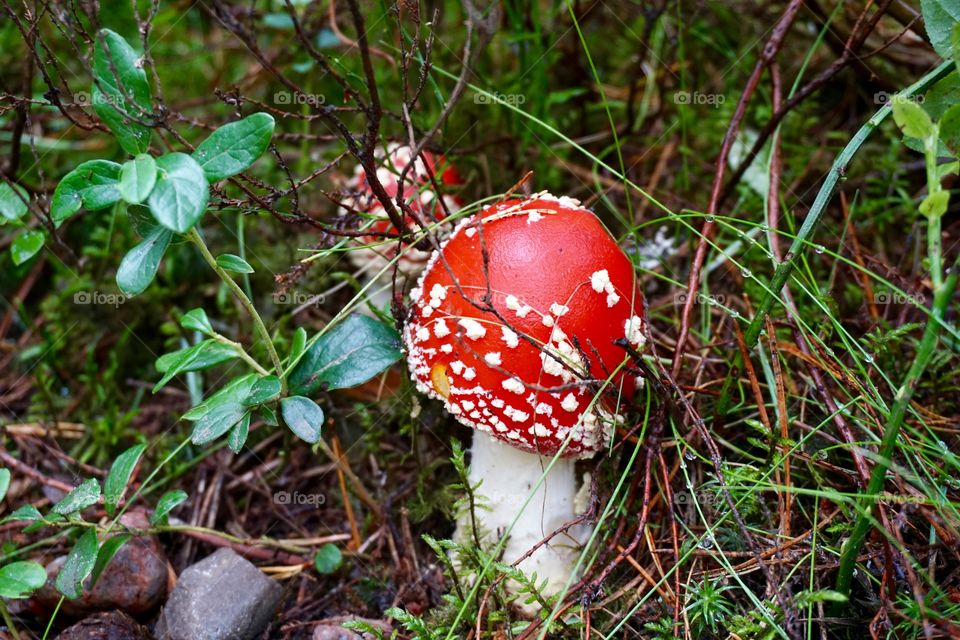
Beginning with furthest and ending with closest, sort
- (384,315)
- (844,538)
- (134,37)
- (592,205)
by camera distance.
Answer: (134,37) → (592,205) → (384,315) → (844,538)

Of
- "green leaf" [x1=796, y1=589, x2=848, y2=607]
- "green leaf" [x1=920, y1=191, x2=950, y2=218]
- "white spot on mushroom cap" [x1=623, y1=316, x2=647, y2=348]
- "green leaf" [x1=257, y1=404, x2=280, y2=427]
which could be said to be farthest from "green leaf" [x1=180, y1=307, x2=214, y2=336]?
"green leaf" [x1=920, y1=191, x2=950, y2=218]

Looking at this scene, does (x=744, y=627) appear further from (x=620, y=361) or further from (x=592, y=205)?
(x=592, y=205)

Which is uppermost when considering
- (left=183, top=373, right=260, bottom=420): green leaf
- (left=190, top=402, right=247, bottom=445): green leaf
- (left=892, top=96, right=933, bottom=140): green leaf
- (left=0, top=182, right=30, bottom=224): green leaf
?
(left=892, top=96, right=933, bottom=140): green leaf

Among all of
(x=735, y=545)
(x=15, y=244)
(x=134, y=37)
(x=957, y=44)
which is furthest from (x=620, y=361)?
(x=134, y=37)

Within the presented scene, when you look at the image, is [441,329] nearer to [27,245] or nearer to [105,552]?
[105,552]

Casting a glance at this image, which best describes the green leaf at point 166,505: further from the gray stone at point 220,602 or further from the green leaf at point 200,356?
the green leaf at point 200,356

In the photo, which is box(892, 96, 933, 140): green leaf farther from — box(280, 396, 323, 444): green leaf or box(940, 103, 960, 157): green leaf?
box(280, 396, 323, 444): green leaf
